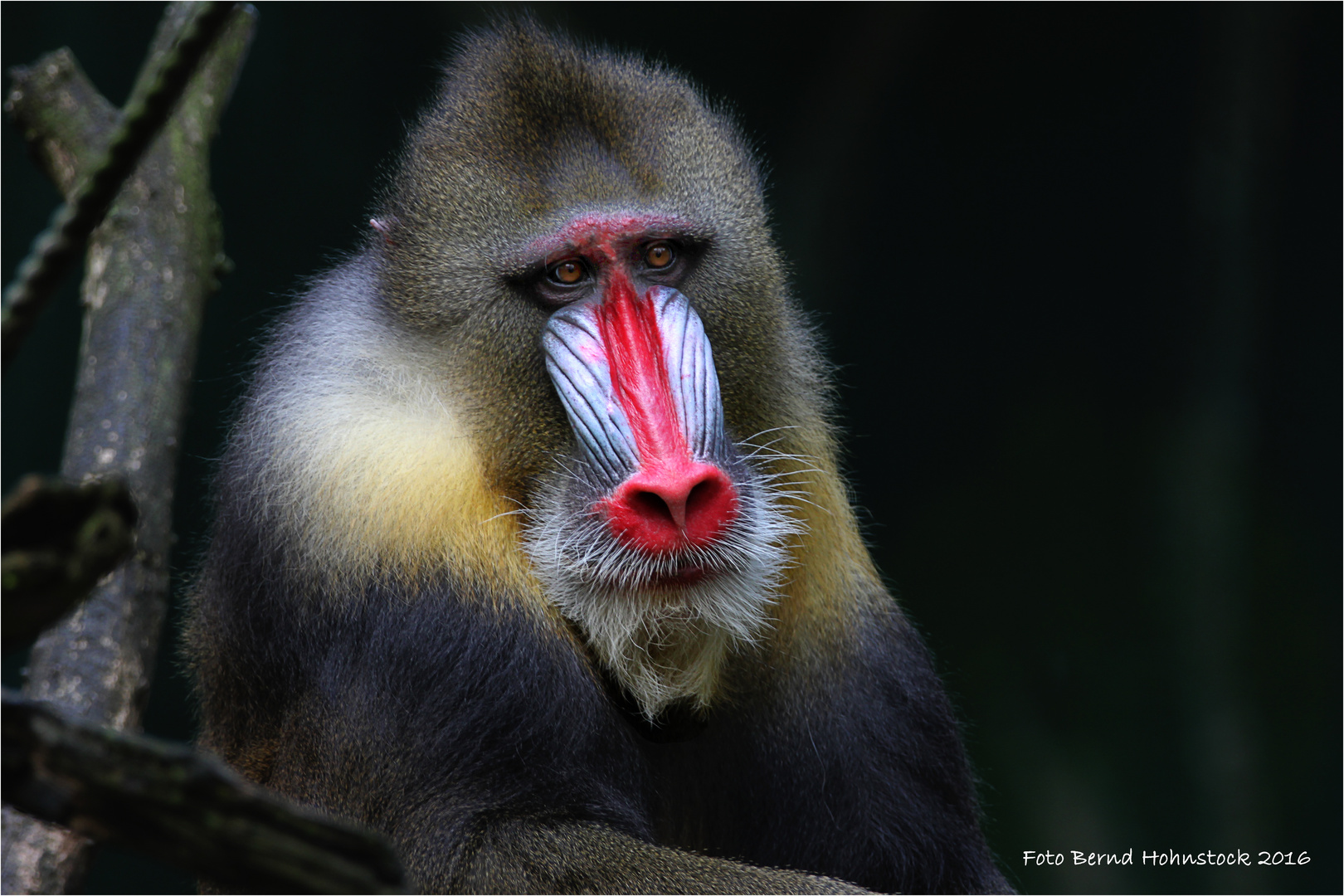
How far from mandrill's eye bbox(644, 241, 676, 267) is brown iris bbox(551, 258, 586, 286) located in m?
0.16

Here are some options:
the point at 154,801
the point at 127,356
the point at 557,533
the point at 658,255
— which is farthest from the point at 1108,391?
the point at 154,801

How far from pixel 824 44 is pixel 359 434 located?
5.32 metres

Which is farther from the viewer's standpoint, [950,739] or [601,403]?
[950,739]

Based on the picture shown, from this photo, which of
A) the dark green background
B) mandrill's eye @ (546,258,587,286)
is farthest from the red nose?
the dark green background

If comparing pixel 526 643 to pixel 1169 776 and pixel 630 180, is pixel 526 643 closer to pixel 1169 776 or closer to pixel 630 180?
pixel 630 180

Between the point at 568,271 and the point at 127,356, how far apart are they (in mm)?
1300

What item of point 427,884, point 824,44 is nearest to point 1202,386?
point 824,44

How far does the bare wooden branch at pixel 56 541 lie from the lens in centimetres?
107

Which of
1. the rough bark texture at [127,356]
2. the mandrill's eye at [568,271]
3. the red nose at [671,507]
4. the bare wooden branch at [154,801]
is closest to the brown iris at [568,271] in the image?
the mandrill's eye at [568,271]

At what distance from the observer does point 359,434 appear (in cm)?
284

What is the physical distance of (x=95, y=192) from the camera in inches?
44.1

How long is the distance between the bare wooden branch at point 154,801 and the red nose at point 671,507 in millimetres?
1376

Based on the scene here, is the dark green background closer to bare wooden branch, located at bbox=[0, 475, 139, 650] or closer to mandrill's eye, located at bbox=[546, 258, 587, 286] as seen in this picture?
mandrill's eye, located at bbox=[546, 258, 587, 286]

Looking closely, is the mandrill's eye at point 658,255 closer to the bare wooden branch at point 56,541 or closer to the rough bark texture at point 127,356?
the rough bark texture at point 127,356
